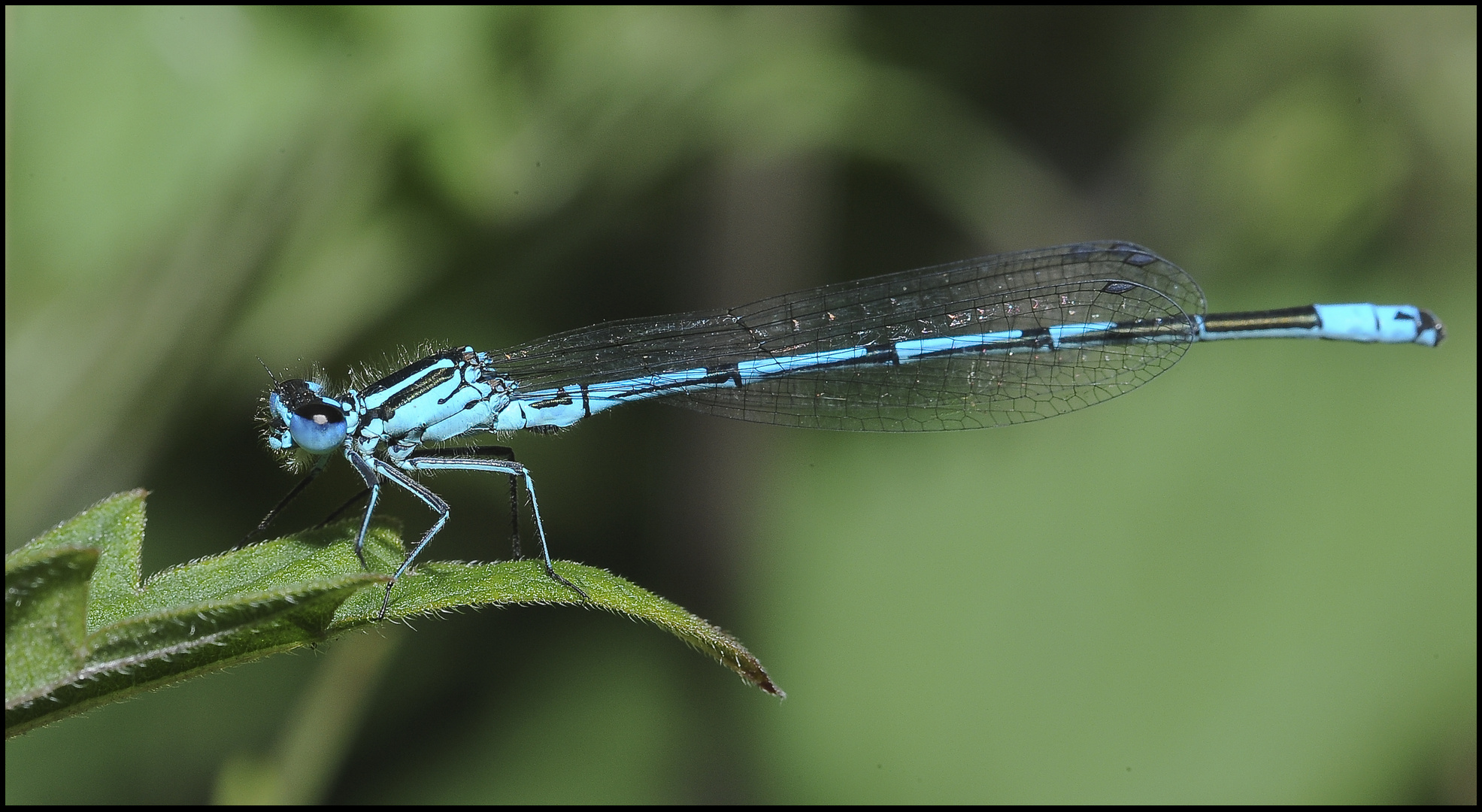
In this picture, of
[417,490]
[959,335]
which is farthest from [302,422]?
[959,335]

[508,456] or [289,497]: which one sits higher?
[508,456]

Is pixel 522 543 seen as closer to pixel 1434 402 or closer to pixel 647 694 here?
pixel 647 694

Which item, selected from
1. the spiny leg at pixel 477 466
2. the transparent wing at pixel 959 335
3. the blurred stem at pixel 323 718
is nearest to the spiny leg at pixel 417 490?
the spiny leg at pixel 477 466

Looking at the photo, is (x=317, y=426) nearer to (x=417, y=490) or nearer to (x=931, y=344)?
(x=417, y=490)

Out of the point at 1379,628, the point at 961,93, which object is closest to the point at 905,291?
the point at 961,93

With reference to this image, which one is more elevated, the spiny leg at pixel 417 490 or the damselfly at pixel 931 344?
the damselfly at pixel 931 344

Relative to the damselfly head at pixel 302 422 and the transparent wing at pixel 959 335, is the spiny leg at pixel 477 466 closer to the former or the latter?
the damselfly head at pixel 302 422

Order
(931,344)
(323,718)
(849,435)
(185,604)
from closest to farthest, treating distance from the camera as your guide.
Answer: (185,604) < (323,718) < (931,344) < (849,435)

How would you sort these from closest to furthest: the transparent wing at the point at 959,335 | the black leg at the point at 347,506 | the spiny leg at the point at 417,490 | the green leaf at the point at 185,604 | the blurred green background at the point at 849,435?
the green leaf at the point at 185,604 → the spiny leg at the point at 417,490 → the black leg at the point at 347,506 → the blurred green background at the point at 849,435 → the transparent wing at the point at 959,335
